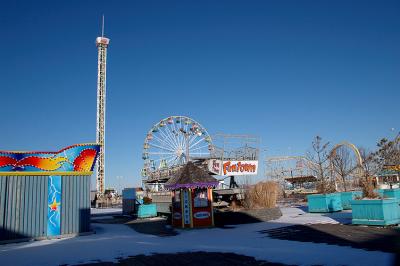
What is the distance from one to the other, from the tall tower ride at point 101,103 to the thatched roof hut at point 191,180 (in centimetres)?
6497

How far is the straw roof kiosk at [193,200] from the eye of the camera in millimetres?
17766

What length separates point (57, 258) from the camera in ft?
33.4

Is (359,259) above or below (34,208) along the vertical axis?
below

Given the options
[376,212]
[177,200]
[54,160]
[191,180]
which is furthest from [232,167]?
[54,160]

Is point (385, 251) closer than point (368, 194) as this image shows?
Yes

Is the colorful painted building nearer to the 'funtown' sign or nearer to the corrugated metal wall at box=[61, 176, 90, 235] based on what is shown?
the corrugated metal wall at box=[61, 176, 90, 235]

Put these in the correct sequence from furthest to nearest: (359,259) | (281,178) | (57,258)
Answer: (281,178) → (57,258) → (359,259)

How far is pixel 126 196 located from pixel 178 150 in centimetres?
1163

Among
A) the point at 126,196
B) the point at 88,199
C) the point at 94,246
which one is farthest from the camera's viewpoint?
the point at 126,196

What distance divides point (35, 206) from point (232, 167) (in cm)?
1731

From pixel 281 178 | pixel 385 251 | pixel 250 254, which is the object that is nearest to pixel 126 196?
pixel 250 254

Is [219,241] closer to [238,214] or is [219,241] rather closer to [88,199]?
[238,214]

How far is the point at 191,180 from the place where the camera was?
18016 millimetres

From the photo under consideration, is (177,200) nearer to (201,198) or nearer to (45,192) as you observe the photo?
(201,198)
